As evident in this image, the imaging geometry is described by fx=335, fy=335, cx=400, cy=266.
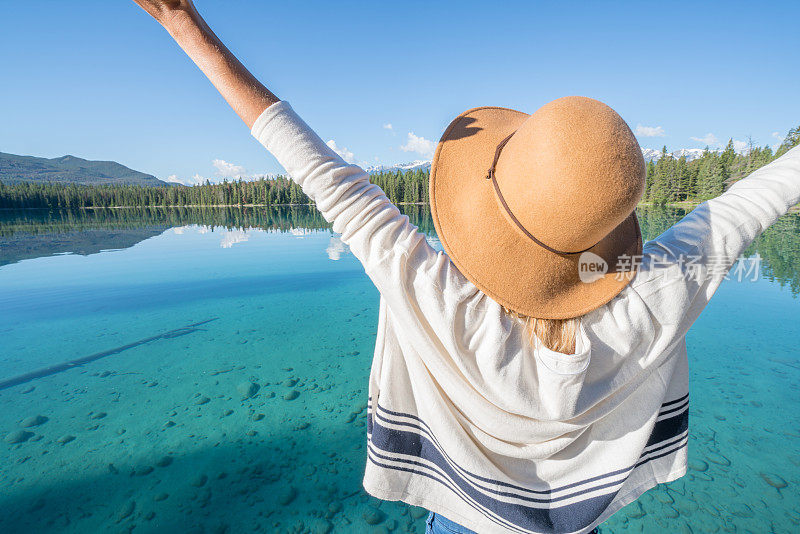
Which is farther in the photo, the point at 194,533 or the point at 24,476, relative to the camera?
the point at 24,476

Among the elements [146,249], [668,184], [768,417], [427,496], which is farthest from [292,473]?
[668,184]

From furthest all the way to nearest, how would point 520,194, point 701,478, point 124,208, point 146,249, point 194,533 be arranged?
1. point 124,208
2. point 146,249
3. point 701,478
4. point 194,533
5. point 520,194

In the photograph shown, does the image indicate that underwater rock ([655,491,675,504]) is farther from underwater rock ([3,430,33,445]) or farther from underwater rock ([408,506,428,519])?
underwater rock ([3,430,33,445])

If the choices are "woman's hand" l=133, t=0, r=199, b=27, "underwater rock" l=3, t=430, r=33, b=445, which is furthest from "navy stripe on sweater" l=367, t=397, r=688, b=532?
"underwater rock" l=3, t=430, r=33, b=445

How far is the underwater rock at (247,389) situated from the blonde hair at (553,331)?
4.99 meters

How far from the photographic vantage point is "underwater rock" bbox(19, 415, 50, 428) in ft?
14.0

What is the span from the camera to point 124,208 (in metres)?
79.9

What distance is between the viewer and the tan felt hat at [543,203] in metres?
0.64

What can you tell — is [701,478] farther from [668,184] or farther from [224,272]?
[668,184]

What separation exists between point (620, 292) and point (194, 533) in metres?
3.82

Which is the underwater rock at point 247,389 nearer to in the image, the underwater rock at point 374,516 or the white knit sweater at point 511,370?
the underwater rock at point 374,516

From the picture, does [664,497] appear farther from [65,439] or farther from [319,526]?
[65,439]

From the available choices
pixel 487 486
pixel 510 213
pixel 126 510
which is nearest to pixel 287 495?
pixel 126 510

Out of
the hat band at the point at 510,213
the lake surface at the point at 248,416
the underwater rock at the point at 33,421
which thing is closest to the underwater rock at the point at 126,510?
the lake surface at the point at 248,416
